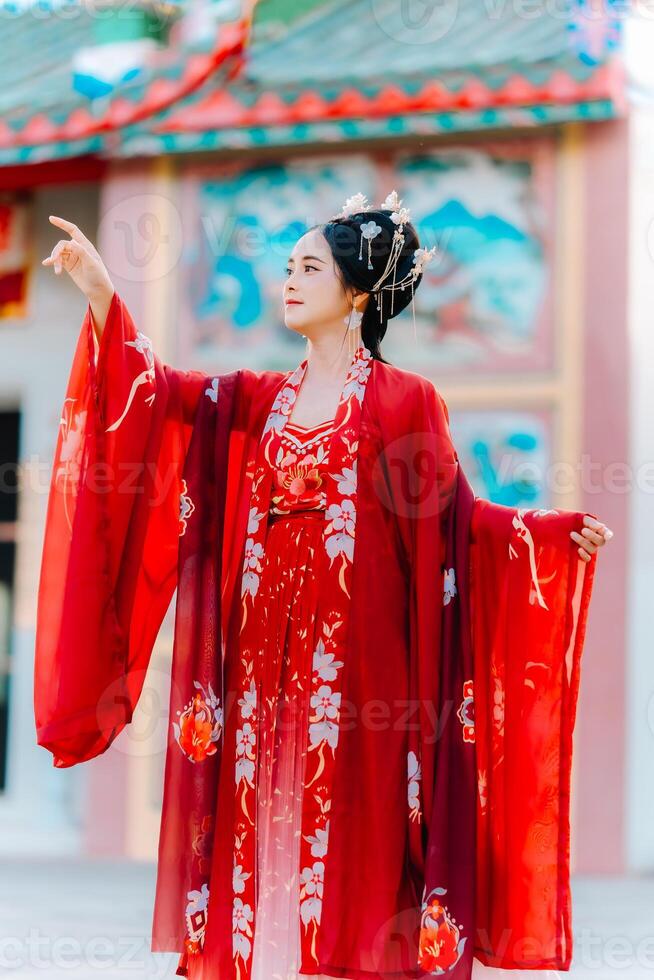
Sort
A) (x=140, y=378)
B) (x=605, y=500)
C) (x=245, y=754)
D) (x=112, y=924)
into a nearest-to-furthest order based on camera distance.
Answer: (x=245, y=754) → (x=140, y=378) → (x=112, y=924) → (x=605, y=500)

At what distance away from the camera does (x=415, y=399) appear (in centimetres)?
255

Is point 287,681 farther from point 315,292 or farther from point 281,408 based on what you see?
point 315,292

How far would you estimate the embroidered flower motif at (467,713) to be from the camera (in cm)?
246

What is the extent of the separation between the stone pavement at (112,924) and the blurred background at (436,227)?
0.02 metres

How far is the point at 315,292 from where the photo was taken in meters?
2.54

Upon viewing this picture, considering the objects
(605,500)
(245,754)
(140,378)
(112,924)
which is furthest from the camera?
(605,500)

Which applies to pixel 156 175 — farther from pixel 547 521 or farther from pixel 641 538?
pixel 547 521

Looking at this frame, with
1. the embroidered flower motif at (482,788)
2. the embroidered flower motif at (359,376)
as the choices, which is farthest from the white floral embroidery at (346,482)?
the embroidered flower motif at (482,788)

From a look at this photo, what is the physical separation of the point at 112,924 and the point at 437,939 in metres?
1.64

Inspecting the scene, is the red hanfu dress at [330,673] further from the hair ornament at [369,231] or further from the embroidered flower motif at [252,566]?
the hair ornament at [369,231]

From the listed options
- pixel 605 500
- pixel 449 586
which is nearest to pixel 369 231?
pixel 449 586

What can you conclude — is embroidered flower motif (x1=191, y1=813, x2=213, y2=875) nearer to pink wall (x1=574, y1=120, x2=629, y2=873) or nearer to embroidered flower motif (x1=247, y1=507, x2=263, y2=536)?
embroidered flower motif (x1=247, y1=507, x2=263, y2=536)

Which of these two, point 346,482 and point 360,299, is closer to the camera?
point 346,482

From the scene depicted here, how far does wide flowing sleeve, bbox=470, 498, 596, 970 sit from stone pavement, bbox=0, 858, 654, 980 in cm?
97
